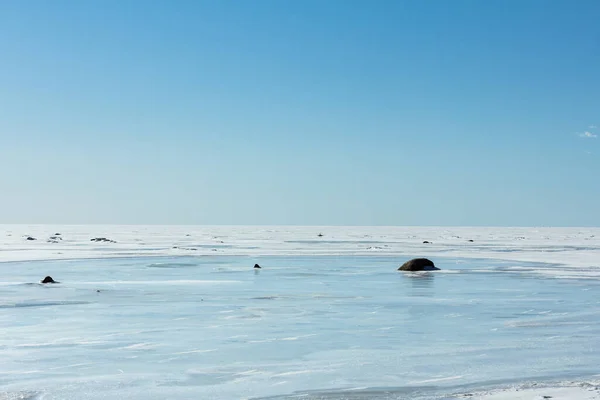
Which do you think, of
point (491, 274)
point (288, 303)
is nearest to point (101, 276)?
point (288, 303)

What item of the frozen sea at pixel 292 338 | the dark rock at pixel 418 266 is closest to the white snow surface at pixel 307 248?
the dark rock at pixel 418 266

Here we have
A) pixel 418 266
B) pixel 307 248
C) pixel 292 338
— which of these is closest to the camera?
pixel 292 338

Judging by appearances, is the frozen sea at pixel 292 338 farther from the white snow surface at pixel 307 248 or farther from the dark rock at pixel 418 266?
the white snow surface at pixel 307 248

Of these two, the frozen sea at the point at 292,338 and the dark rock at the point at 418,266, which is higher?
the dark rock at the point at 418,266

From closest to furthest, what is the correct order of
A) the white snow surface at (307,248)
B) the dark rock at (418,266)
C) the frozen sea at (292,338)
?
the frozen sea at (292,338), the dark rock at (418,266), the white snow surface at (307,248)

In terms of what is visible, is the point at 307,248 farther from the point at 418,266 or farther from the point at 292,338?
the point at 292,338

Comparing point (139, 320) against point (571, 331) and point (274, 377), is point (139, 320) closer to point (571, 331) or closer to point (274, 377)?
point (274, 377)

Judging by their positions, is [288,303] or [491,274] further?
[491,274]

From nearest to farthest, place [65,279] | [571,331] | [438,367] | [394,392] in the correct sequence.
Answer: [394,392] < [438,367] < [571,331] < [65,279]

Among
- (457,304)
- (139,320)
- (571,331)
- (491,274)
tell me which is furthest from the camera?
(491,274)

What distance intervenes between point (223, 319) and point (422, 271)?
18.6m

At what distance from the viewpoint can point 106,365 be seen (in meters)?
11.9

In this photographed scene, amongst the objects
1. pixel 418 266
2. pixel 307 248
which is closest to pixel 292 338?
pixel 418 266

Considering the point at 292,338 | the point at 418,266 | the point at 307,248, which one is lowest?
the point at 292,338
